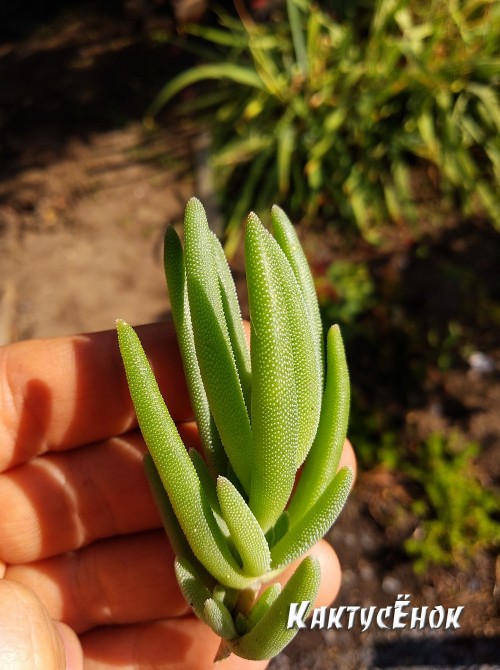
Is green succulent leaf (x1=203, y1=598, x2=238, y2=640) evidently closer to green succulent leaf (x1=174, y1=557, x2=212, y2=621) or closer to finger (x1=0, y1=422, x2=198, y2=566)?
green succulent leaf (x1=174, y1=557, x2=212, y2=621)

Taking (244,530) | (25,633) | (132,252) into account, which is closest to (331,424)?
(244,530)

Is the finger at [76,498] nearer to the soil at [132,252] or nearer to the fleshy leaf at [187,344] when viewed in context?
the fleshy leaf at [187,344]

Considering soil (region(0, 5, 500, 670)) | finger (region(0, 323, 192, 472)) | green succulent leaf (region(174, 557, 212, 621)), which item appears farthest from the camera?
soil (region(0, 5, 500, 670))

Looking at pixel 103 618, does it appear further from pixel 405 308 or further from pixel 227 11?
pixel 227 11

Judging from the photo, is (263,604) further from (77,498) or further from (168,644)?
(77,498)

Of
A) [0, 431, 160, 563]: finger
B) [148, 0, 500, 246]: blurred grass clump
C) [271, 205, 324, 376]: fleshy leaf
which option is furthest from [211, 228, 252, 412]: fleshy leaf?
[148, 0, 500, 246]: blurred grass clump
